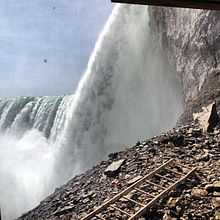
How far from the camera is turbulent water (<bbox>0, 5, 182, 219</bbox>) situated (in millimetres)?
19203

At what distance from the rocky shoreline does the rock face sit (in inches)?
97.4

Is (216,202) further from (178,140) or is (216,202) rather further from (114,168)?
(114,168)

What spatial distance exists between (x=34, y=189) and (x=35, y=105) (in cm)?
2001

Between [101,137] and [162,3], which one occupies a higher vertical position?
[162,3]

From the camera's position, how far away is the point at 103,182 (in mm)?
9266

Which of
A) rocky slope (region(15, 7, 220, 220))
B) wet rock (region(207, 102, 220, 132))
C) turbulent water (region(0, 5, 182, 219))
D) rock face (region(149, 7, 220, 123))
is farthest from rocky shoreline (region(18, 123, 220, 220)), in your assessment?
turbulent water (region(0, 5, 182, 219))

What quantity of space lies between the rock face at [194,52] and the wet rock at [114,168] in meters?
3.26

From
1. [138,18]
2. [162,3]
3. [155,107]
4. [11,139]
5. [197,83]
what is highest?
[138,18]

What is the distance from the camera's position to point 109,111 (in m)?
21.8

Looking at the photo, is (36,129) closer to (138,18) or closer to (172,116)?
(138,18)

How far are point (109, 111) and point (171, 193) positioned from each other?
47.0ft

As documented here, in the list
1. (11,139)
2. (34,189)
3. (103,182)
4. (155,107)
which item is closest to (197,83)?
(155,107)

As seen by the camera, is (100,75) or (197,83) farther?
(100,75)

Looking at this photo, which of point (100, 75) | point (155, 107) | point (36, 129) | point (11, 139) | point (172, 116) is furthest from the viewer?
point (11, 139)
